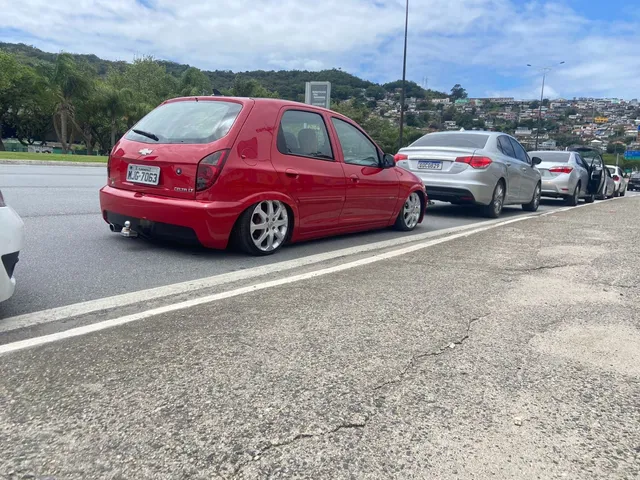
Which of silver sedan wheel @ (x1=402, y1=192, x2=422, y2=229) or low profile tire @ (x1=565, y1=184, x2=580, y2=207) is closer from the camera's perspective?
silver sedan wheel @ (x1=402, y1=192, x2=422, y2=229)

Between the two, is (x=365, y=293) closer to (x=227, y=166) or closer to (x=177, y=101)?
(x=227, y=166)

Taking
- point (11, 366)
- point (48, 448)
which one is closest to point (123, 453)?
point (48, 448)

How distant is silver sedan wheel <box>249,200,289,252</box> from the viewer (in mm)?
5043

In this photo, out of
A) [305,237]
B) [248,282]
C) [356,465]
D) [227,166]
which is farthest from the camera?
[305,237]

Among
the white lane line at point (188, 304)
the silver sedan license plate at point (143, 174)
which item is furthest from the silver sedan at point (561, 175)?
the silver sedan license plate at point (143, 174)

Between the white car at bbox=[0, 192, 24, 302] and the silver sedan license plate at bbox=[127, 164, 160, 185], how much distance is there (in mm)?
1803

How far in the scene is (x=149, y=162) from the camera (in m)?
4.90

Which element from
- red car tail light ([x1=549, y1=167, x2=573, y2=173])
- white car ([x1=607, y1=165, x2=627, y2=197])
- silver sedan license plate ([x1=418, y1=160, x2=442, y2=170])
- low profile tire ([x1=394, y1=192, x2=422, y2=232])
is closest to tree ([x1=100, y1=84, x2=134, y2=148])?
white car ([x1=607, y1=165, x2=627, y2=197])

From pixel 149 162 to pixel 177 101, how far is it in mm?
907

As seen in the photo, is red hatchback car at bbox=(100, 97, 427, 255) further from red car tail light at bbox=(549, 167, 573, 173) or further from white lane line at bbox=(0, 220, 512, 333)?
red car tail light at bbox=(549, 167, 573, 173)

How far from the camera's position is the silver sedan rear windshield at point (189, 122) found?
4.81 meters

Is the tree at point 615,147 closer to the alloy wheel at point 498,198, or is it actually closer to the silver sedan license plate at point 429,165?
the alloy wheel at point 498,198

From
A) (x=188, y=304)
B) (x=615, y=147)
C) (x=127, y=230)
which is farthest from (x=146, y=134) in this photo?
(x=615, y=147)

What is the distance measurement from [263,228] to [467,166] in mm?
4823
